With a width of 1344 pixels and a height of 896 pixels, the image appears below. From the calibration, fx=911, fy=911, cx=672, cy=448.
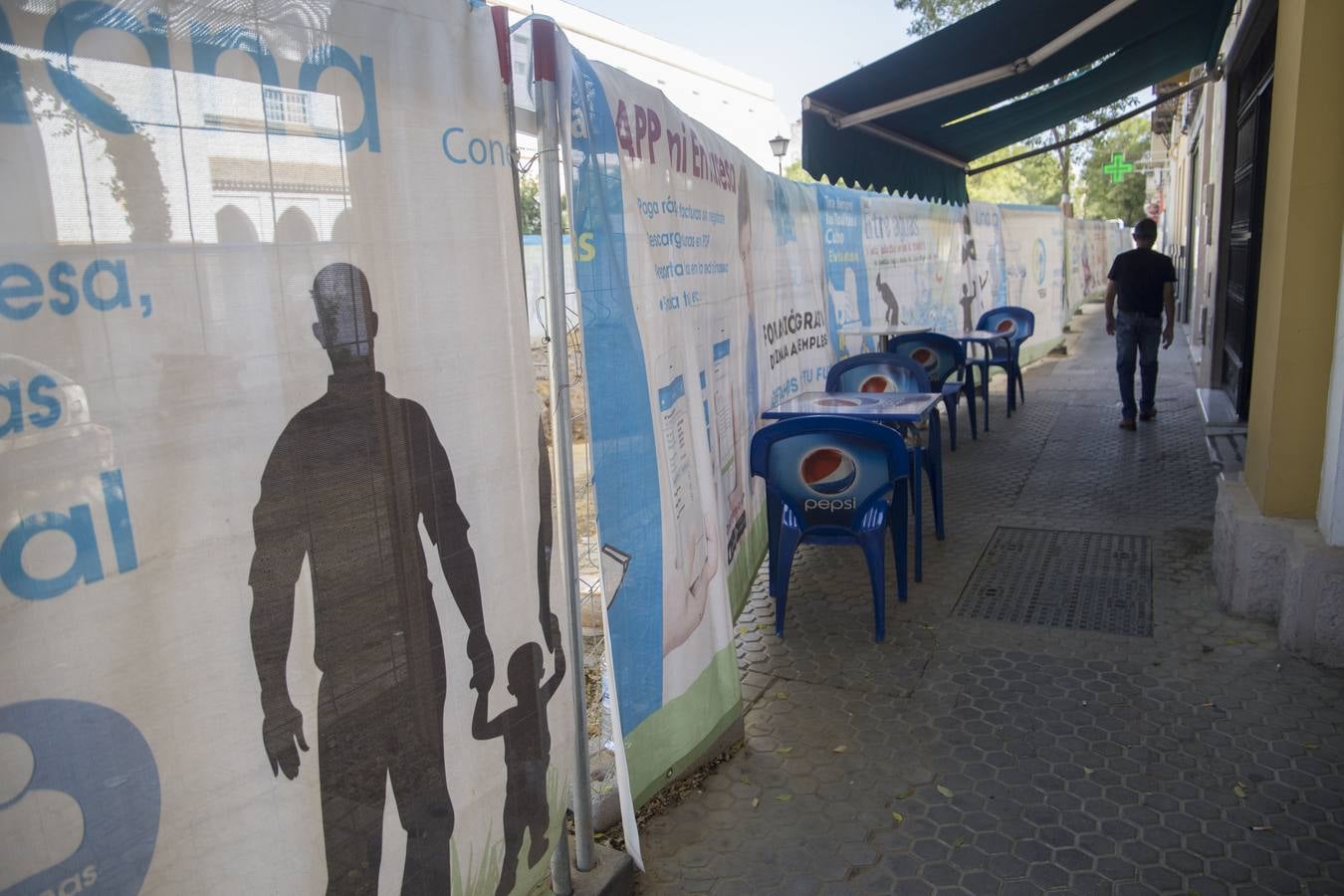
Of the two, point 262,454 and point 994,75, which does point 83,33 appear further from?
point 994,75

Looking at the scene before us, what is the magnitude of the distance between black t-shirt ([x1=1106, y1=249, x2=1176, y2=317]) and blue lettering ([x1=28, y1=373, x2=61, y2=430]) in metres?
8.56

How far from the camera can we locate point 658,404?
301cm

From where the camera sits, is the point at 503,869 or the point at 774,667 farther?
the point at 774,667

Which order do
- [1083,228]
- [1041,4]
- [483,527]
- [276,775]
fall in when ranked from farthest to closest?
[1083,228] → [1041,4] → [483,527] → [276,775]

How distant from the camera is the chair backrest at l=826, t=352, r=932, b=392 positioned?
6539 mm

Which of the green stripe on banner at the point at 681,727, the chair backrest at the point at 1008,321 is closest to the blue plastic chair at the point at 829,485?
the green stripe on banner at the point at 681,727

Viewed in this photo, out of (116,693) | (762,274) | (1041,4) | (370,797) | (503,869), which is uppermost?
(1041,4)

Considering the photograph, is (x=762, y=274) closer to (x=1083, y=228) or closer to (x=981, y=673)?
(x=981, y=673)

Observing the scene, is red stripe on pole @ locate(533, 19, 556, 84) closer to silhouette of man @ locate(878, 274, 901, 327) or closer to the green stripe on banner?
the green stripe on banner

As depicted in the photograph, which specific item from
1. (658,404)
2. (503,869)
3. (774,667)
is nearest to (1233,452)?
(774,667)

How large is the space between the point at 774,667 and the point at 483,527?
241 centimetres

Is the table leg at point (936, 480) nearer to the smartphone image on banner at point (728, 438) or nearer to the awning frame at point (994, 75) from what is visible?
the smartphone image on banner at point (728, 438)

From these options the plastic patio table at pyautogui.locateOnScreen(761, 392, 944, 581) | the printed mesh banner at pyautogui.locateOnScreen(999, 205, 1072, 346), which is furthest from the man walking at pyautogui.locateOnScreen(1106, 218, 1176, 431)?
the printed mesh banner at pyautogui.locateOnScreen(999, 205, 1072, 346)

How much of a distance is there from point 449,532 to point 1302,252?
403cm
